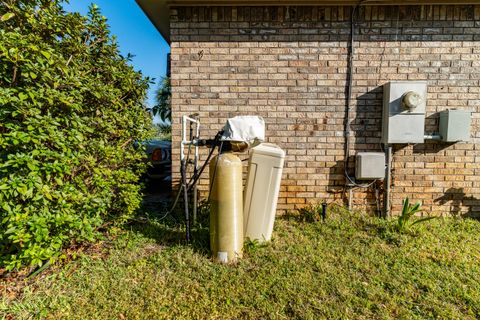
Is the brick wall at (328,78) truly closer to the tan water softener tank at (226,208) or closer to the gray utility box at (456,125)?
the gray utility box at (456,125)

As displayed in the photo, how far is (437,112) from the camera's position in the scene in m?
3.39

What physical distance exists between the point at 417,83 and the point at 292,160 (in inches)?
73.0

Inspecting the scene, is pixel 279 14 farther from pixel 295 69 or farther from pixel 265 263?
pixel 265 263

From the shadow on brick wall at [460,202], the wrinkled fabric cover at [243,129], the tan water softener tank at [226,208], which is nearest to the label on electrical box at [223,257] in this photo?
the tan water softener tank at [226,208]

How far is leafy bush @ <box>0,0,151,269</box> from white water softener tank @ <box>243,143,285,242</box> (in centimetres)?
151

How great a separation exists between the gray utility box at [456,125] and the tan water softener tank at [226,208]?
2830 millimetres

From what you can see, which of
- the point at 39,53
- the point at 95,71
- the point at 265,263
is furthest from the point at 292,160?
the point at 39,53

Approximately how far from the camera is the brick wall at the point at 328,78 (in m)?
3.34

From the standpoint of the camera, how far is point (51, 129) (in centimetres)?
200

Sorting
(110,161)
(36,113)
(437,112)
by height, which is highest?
(437,112)

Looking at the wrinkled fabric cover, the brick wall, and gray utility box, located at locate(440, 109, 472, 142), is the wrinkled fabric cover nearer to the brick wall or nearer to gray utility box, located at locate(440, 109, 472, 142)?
the brick wall

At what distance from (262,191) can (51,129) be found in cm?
200

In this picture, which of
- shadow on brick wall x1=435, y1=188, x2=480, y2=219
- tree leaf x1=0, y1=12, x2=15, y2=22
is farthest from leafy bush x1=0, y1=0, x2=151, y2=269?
shadow on brick wall x1=435, y1=188, x2=480, y2=219

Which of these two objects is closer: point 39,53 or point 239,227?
point 39,53
